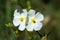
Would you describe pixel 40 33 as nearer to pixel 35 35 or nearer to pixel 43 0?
pixel 35 35

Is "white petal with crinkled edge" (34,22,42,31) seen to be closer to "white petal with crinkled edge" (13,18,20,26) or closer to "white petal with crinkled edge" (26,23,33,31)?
"white petal with crinkled edge" (26,23,33,31)

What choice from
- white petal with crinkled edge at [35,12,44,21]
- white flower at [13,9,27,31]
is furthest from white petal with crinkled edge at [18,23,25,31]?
white petal with crinkled edge at [35,12,44,21]

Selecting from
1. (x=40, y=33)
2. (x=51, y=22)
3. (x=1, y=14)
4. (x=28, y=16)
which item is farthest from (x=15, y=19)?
(x=51, y=22)

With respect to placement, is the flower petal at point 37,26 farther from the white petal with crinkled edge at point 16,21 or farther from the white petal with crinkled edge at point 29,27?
the white petal with crinkled edge at point 16,21

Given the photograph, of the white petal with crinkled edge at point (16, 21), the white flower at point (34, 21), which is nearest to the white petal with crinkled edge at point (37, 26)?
the white flower at point (34, 21)

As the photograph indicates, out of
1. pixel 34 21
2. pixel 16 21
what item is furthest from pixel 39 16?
pixel 16 21
